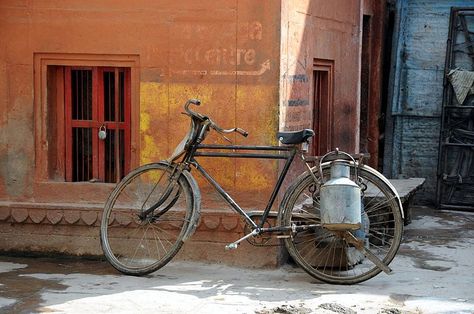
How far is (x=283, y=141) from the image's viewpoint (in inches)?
295

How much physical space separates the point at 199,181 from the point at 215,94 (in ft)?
2.56

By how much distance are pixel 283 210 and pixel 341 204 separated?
514 millimetres

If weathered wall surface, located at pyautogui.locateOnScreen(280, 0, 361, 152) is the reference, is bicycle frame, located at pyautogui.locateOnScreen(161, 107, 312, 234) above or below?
below

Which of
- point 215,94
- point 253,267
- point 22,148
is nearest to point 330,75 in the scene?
point 215,94

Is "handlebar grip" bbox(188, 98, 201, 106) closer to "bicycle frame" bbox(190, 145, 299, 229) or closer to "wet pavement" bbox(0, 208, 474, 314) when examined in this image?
"bicycle frame" bbox(190, 145, 299, 229)

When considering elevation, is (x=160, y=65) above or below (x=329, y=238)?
above

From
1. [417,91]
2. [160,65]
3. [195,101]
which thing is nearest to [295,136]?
[195,101]

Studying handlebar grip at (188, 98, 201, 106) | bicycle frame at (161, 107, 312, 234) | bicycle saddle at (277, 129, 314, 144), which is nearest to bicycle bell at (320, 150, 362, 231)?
bicycle frame at (161, 107, 312, 234)

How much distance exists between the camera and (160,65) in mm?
8219

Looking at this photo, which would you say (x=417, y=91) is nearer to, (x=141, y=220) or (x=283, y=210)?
(x=283, y=210)

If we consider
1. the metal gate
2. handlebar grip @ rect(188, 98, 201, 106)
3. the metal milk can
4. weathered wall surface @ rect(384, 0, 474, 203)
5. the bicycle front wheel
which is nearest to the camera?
the metal milk can

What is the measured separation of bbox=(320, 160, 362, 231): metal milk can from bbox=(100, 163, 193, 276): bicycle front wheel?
128cm

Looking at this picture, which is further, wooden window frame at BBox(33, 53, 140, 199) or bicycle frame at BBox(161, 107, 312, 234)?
wooden window frame at BBox(33, 53, 140, 199)

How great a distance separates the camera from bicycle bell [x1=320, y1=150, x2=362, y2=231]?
7230 millimetres
